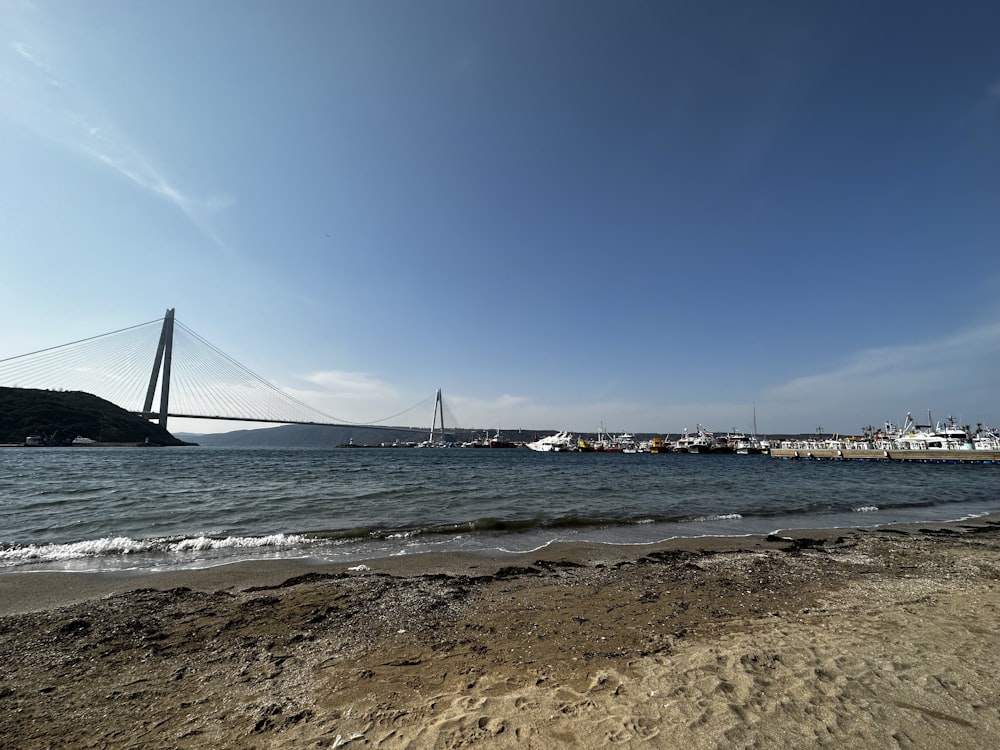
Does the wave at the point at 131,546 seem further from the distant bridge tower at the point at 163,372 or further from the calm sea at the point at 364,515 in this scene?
the distant bridge tower at the point at 163,372

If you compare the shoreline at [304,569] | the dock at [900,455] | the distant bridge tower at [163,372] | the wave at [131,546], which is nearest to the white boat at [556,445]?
the dock at [900,455]

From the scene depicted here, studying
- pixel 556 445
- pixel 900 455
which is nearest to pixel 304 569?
pixel 900 455

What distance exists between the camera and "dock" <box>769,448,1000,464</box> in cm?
5756

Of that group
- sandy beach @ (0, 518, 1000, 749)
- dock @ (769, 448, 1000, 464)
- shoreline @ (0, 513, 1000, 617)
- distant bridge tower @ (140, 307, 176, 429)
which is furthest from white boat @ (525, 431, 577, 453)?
sandy beach @ (0, 518, 1000, 749)

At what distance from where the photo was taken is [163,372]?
84.8 meters

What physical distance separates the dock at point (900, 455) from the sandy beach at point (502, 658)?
247 feet

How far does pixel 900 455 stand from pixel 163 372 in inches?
5239

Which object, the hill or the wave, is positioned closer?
the wave

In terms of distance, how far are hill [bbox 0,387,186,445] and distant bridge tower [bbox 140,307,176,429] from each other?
455 centimetres

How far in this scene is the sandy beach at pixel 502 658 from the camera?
329cm

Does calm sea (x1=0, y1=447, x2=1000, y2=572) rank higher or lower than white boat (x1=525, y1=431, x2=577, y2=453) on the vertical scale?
higher

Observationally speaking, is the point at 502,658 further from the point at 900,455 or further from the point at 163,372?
the point at 163,372

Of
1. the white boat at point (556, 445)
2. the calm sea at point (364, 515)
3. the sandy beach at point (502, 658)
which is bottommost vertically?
the white boat at point (556, 445)

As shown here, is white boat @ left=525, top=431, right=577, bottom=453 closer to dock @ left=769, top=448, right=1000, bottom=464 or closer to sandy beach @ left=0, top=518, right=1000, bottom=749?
dock @ left=769, top=448, right=1000, bottom=464
